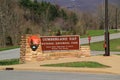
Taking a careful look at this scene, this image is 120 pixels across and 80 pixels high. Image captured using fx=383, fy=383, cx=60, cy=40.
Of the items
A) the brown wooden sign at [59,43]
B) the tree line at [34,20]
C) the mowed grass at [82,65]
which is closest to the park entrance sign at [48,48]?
the brown wooden sign at [59,43]

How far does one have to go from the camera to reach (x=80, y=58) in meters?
24.1

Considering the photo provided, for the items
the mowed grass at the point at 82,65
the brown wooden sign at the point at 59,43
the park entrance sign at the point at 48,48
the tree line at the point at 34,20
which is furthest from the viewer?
the tree line at the point at 34,20

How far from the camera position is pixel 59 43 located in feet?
80.4

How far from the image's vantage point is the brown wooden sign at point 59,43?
24.2 meters

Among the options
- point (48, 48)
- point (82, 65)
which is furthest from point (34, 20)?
point (82, 65)

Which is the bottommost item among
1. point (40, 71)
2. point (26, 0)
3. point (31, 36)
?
point (40, 71)

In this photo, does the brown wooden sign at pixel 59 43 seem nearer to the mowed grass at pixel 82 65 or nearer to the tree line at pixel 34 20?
the mowed grass at pixel 82 65

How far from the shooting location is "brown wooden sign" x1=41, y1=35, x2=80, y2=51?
2422 centimetres

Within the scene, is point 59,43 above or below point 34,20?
below

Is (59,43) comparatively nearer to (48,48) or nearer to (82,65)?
(48,48)

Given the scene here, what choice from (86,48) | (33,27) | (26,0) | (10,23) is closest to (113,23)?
(26,0)

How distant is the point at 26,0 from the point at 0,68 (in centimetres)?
6102

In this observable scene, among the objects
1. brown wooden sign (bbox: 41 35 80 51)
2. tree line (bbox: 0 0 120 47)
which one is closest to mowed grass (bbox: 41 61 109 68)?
brown wooden sign (bbox: 41 35 80 51)

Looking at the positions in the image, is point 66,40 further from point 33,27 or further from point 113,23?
point 113,23
